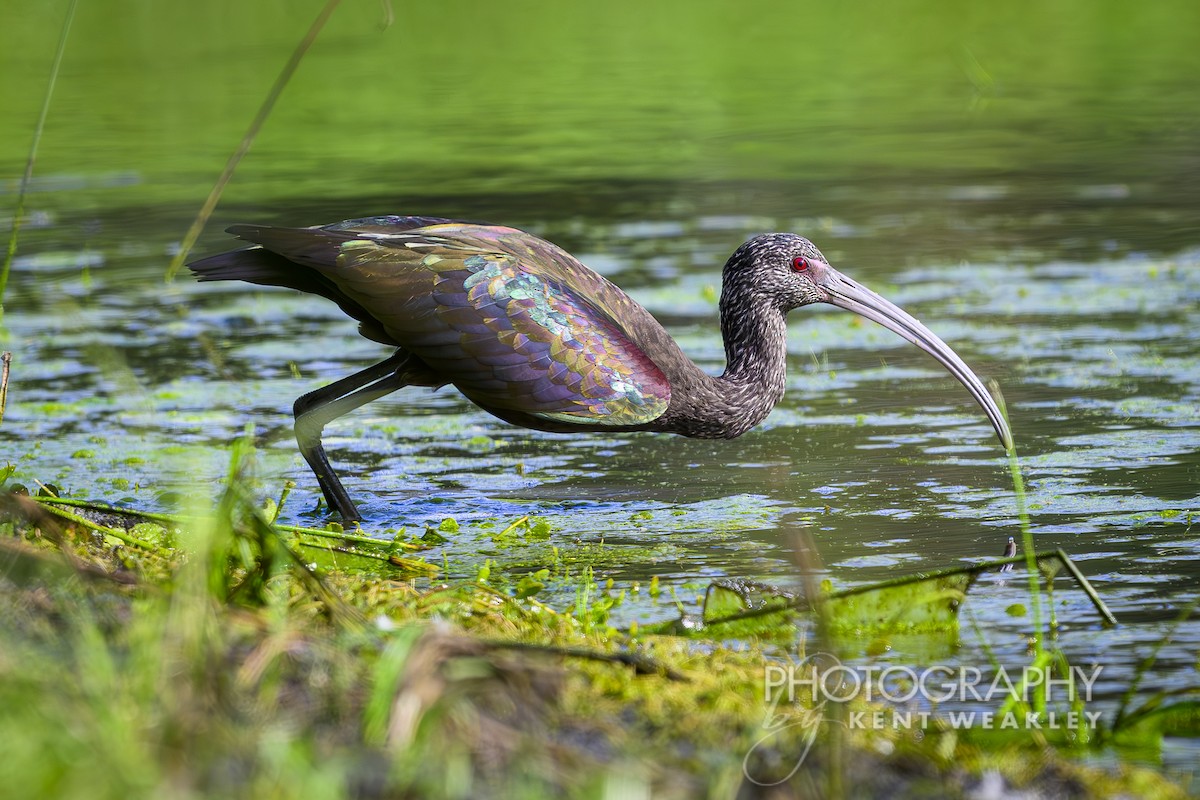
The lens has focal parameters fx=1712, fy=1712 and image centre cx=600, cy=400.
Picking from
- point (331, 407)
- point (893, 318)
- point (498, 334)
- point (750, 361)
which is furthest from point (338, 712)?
point (893, 318)

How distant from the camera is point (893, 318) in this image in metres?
7.26

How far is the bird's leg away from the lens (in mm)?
6957

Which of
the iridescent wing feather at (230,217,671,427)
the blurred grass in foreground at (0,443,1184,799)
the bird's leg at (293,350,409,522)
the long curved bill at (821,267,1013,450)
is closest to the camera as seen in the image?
the blurred grass in foreground at (0,443,1184,799)

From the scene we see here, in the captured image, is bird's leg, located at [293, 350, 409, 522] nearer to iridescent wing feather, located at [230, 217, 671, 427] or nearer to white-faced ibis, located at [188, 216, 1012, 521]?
white-faced ibis, located at [188, 216, 1012, 521]

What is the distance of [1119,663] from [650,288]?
6.66 metres

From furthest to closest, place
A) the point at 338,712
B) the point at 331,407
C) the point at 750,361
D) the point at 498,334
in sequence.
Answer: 1. the point at 750,361
2. the point at 331,407
3. the point at 498,334
4. the point at 338,712

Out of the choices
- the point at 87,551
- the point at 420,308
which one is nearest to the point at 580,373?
the point at 420,308

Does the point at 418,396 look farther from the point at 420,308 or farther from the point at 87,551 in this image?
the point at 87,551

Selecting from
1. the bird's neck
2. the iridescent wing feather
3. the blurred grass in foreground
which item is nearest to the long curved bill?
the bird's neck

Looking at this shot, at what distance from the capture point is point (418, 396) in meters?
9.59

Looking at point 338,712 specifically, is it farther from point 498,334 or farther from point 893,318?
point 893,318

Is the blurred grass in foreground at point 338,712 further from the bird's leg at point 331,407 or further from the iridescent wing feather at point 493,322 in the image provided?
the bird's leg at point 331,407

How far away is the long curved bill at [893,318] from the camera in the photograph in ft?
23.4

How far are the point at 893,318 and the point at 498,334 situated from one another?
183 cm
